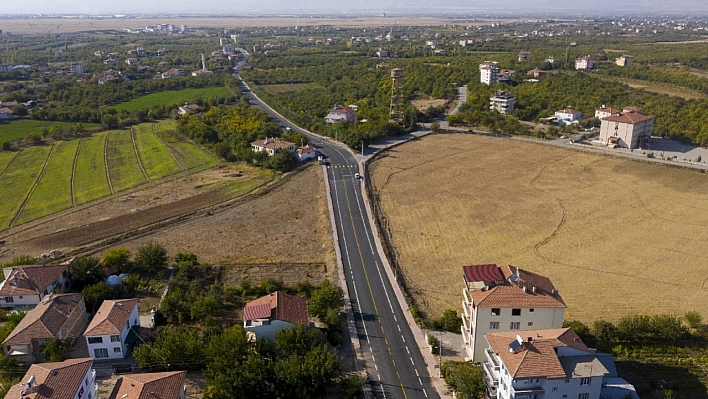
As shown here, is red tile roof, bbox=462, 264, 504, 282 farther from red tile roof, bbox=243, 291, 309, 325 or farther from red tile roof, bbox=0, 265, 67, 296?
red tile roof, bbox=0, 265, 67, 296

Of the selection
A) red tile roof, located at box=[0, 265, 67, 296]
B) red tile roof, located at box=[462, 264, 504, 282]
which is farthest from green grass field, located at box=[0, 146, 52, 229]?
red tile roof, located at box=[462, 264, 504, 282]

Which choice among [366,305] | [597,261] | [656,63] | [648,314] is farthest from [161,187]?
[656,63]

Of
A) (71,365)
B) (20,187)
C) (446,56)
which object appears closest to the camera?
(71,365)

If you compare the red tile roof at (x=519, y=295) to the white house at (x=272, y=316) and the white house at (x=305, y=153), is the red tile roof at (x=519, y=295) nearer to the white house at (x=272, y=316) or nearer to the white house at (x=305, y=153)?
the white house at (x=272, y=316)

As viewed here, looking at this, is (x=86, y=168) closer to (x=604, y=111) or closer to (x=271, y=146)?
(x=271, y=146)

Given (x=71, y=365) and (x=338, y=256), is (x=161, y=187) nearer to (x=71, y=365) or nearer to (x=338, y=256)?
(x=338, y=256)

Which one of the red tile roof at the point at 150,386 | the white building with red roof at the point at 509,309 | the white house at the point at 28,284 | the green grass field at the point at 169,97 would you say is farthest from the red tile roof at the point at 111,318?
the green grass field at the point at 169,97
